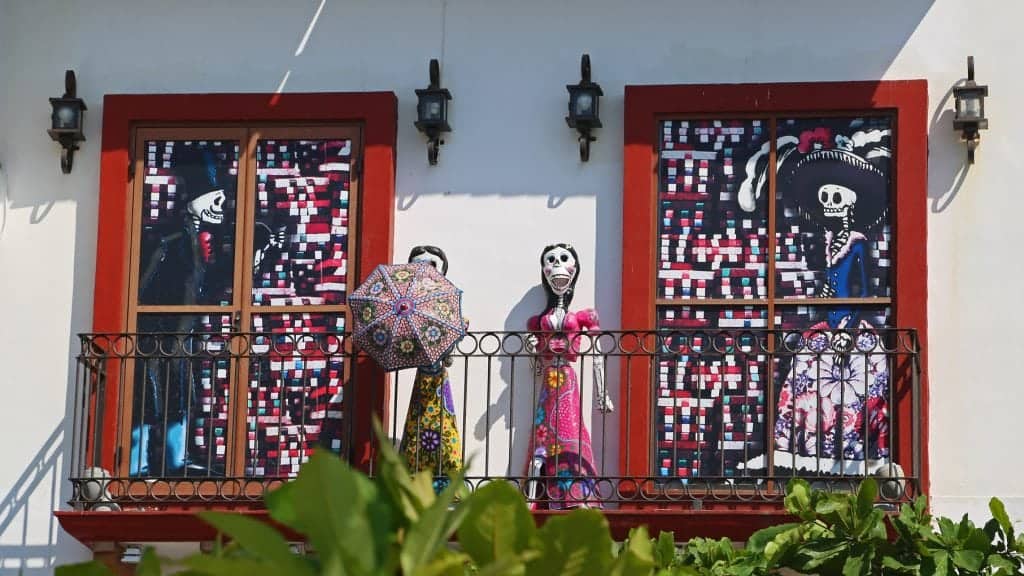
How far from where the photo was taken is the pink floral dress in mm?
12352

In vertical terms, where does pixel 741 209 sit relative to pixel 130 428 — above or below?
above

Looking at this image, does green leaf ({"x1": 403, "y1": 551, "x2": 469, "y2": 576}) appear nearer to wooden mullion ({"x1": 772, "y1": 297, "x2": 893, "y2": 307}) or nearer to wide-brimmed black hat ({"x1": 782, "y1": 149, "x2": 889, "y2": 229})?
wooden mullion ({"x1": 772, "y1": 297, "x2": 893, "y2": 307})

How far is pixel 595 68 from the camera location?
42.8 feet

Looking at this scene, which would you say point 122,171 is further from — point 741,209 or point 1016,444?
point 1016,444

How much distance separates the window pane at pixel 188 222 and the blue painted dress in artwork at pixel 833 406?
10.7 feet

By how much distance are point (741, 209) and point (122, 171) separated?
11.6ft

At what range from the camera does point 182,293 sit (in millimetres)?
13141

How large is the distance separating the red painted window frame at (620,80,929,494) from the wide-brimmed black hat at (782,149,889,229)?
0.12 metres

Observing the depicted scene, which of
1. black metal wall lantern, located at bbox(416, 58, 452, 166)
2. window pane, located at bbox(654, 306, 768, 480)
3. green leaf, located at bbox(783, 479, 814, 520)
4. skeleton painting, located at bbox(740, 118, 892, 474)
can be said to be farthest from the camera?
black metal wall lantern, located at bbox(416, 58, 452, 166)

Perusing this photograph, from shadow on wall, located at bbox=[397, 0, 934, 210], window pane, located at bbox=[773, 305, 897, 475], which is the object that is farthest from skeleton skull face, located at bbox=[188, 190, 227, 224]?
window pane, located at bbox=[773, 305, 897, 475]

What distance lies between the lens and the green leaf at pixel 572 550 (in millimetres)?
6059

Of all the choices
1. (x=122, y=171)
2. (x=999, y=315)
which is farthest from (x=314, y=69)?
(x=999, y=315)

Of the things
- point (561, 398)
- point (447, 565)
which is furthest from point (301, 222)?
point (447, 565)

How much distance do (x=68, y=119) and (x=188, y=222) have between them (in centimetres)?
91
